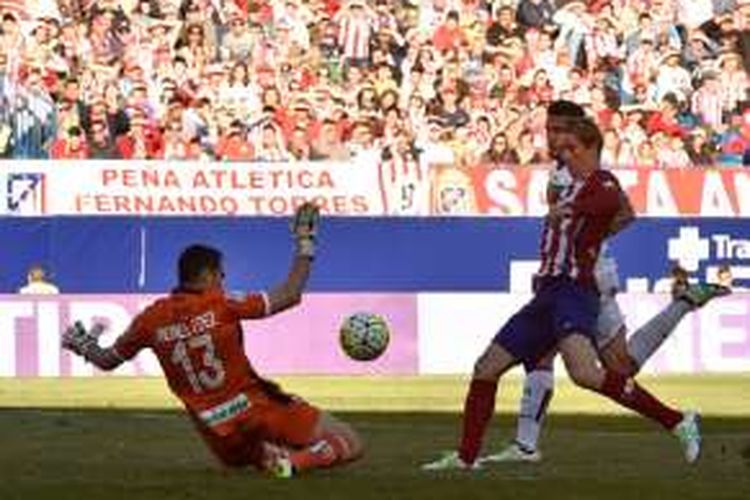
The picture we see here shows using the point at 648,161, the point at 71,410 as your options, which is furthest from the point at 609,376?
the point at 648,161

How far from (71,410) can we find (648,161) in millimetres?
13997

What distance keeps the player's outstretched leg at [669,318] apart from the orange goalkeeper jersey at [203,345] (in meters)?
2.59

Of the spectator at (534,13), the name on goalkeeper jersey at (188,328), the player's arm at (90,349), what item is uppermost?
the spectator at (534,13)

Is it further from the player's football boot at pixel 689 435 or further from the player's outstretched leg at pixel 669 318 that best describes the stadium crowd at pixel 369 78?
the player's football boot at pixel 689 435

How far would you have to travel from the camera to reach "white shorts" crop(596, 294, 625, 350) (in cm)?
1302

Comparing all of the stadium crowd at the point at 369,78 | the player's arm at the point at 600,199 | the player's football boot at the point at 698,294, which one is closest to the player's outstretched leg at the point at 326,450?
the player's arm at the point at 600,199

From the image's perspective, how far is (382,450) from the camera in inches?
567

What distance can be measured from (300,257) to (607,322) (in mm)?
2455

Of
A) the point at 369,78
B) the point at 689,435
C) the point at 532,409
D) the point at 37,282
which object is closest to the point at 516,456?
the point at 532,409

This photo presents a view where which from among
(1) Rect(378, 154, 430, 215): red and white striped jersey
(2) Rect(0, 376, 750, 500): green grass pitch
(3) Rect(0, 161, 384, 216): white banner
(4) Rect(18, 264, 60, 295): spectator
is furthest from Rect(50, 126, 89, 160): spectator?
(2) Rect(0, 376, 750, 500): green grass pitch

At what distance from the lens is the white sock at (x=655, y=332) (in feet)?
43.7

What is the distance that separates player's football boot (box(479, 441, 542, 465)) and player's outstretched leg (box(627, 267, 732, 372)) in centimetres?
80

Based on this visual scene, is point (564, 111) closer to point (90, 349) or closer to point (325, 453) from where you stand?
point (325, 453)

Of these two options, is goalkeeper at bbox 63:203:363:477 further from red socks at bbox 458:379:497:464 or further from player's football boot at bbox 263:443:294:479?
red socks at bbox 458:379:497:464
